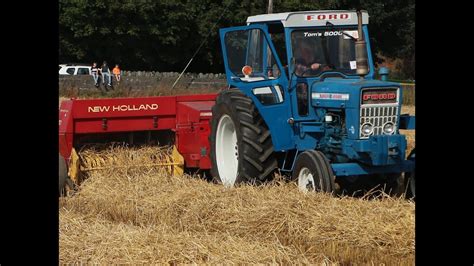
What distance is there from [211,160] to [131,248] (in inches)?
175

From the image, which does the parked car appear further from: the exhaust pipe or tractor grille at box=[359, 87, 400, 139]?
tractor grille at box=[359, 87, 400, 139]

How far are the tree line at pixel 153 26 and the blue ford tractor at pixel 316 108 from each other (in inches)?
1199

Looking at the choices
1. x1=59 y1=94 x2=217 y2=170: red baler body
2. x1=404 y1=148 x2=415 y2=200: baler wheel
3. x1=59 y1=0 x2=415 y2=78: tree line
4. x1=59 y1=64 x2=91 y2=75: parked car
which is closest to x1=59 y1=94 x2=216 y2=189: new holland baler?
x1=59 y1=94 x2=217 y2=170: red baler body

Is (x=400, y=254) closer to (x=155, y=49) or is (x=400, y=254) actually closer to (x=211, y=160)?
(x=211, y=160)

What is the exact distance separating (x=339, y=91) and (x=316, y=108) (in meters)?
0.50

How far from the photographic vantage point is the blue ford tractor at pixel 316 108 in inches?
362

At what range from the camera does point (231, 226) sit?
788 cm

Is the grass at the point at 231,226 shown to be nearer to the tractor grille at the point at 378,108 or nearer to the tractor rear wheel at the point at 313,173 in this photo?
the tractor rear wheel at the point at 313,173

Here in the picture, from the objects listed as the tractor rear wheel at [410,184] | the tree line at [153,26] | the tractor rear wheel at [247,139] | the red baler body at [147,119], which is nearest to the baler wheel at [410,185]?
the tractor rear wheel at [410,184]

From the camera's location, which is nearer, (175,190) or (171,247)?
(171,247)

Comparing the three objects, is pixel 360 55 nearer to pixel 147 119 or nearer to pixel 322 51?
pixel 322 51

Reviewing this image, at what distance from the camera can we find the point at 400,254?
677 cm
